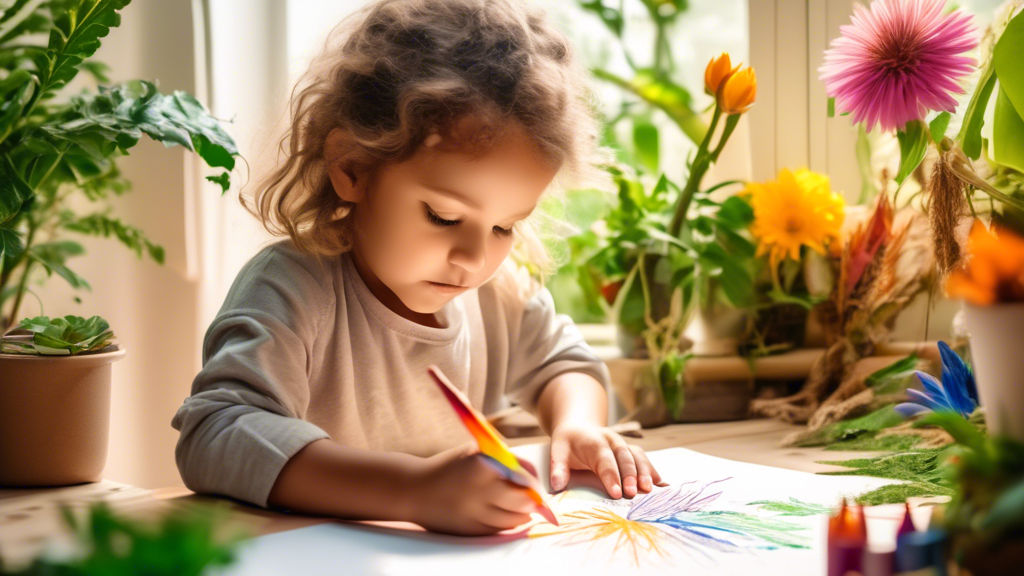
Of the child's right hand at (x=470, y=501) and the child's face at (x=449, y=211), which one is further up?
the child's face at (x=449, y=211)

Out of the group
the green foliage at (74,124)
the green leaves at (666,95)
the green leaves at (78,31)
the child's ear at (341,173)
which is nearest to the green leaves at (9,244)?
the green foliage at (74,124)

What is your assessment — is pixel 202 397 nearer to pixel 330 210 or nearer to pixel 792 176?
pixel 330 210

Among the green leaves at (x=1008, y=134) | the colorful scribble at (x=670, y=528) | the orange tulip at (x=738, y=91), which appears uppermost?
the orange tulip at (x=738, y=91)

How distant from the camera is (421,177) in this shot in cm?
65

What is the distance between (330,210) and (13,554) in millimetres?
399

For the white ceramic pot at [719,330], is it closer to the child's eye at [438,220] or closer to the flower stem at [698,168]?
the flower stem at [698,168]

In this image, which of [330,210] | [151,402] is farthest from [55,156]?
[151,402]

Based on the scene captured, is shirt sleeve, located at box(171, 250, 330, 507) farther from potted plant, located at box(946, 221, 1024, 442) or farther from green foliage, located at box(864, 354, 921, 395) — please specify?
green foliage, located at box(864, 354, 921, 395)

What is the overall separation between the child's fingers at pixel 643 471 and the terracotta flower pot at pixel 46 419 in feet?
1.44

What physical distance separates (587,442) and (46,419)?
0.43m

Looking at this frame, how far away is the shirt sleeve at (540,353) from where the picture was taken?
2.90ft

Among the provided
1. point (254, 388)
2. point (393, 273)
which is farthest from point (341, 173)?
point (254, 388)

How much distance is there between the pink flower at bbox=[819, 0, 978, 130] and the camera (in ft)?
1.88

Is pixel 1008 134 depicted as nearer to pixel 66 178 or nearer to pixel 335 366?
pixel 335 366
